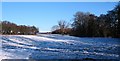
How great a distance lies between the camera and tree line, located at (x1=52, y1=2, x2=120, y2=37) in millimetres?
5359

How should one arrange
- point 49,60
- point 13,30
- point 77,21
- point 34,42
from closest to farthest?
point 49,60 → point 77,21 → point 13,30 → point 34,42

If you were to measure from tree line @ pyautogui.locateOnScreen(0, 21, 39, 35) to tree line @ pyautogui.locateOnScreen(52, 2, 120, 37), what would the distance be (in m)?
0.62

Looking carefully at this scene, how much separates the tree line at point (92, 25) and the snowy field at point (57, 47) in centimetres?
19

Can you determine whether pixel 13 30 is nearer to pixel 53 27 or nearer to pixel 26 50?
pixel 26 50

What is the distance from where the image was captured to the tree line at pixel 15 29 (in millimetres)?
5633

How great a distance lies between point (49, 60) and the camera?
500 cm

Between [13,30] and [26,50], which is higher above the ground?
[13,30]

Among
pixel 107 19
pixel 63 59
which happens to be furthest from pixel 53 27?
pixel 107 19

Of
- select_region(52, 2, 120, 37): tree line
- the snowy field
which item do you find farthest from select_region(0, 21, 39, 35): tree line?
select_region(52, 2, 120, 37): tree line

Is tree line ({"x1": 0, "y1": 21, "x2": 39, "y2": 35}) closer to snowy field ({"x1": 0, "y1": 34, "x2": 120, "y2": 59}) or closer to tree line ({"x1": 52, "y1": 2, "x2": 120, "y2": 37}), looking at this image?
snowy field ({"x1": 0, "y1": 34, "x2": 120, "y2": 59})

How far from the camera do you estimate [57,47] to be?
6.31 meters

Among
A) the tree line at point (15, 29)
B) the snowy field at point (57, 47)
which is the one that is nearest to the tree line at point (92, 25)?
the snowy field at point (57, 47)

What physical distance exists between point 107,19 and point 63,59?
1.44 m

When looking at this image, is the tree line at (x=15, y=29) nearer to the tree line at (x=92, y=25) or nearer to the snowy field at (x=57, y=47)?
the snowy field at (x=57, y=47)
